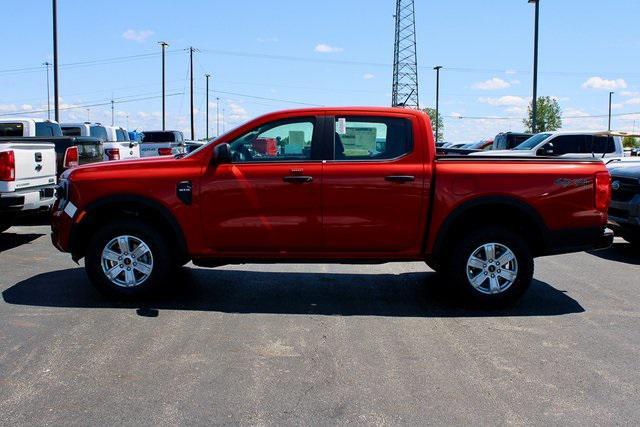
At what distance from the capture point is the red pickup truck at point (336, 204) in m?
6.12

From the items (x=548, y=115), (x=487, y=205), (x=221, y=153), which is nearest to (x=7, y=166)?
(x=221, y=153)

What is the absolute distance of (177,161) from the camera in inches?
246

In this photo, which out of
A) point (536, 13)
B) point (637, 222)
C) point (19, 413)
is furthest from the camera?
point (536, 13)

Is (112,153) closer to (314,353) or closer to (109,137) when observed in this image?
(109,137)

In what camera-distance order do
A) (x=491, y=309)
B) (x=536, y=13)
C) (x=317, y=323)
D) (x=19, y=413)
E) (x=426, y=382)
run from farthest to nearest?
(x=536, y=13) < (x=491, y=309) < (x=317, y=323) < (x=426, y=382) < (x=19, y=413)

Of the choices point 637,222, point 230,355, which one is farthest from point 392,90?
point 230,355

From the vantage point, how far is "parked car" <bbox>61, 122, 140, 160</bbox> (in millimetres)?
15766

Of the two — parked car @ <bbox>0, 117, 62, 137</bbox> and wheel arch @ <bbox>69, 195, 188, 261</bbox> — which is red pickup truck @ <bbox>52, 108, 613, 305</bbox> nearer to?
wheel arch @ <bbox>69, 195, 188, 261</bbox>

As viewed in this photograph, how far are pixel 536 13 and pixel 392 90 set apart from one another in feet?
123

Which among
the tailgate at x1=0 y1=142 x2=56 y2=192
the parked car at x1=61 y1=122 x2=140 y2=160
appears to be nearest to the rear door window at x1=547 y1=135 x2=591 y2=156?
the parked car at x1=61 y1=122 x2=140 y2=160

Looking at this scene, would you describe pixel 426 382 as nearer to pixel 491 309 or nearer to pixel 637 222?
pixel 491 309

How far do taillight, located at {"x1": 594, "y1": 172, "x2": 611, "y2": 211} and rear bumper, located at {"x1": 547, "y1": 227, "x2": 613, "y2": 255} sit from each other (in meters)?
0.23

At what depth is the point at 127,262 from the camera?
6301 millimetres

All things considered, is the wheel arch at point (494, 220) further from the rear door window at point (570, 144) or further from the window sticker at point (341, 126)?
the rear door window at point (570, 144)
